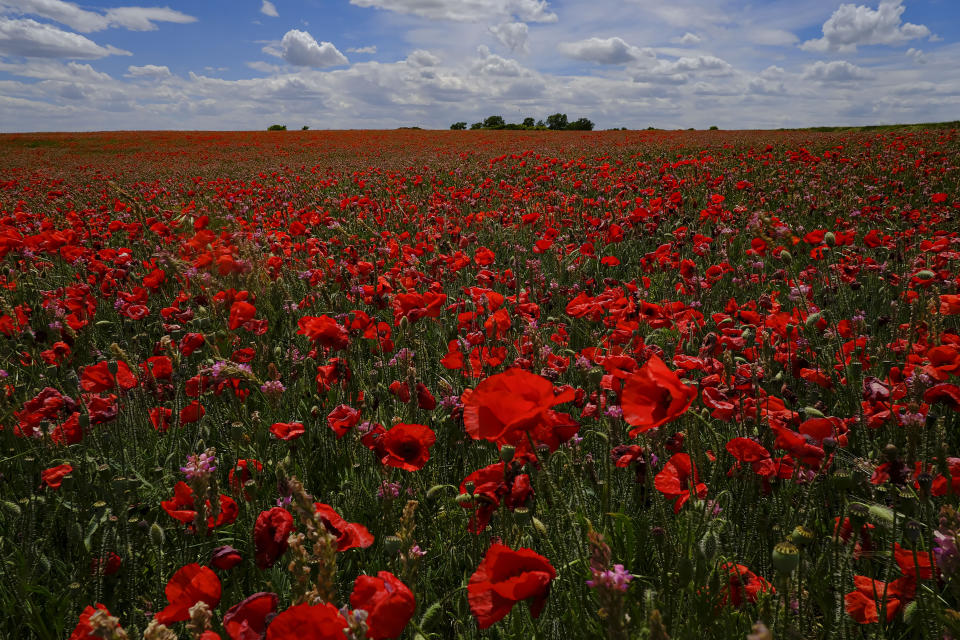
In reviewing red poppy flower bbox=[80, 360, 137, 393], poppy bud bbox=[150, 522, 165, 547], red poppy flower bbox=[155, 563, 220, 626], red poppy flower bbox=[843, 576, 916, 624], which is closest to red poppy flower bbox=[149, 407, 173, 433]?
red poppy flower bbox=[80, 360, 137, 393]

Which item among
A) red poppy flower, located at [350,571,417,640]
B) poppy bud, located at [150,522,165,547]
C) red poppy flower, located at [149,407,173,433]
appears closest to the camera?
red poppy flower, located at [350,571,417,640]

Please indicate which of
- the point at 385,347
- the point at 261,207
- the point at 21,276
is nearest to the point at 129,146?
the point at 261,207

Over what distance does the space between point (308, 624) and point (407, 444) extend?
844 mm

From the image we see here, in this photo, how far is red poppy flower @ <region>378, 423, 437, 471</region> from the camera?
5.41 feet

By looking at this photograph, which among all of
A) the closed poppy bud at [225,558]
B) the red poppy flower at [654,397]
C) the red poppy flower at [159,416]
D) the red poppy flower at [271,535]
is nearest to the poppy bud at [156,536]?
the closed poppy bud at [225,558]

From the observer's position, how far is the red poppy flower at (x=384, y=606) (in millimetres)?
971

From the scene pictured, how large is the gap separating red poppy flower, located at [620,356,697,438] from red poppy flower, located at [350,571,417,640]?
0.52 m

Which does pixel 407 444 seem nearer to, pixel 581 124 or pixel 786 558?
pixel 786 558

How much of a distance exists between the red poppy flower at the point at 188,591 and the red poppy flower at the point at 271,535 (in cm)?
15

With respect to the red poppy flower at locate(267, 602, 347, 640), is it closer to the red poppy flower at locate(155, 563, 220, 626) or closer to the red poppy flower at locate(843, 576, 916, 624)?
the red poppy flower at locate(155, 563, 220, 626)

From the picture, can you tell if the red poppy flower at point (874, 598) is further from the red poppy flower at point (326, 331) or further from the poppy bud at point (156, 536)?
the red poppy flower at point (326, 331)

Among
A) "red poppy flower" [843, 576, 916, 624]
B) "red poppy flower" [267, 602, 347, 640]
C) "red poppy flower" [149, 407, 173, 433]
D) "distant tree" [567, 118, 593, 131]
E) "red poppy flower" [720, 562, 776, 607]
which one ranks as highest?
"distant tree" [567, 118, 593, 131]

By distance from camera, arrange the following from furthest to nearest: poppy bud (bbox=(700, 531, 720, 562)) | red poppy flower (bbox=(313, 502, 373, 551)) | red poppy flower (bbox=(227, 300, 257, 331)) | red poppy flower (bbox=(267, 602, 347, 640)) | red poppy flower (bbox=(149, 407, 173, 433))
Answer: red poppy flower (bbox=(227, 300, 257, 331)) < red poppy flower (bbox=(149, 407, 173, 433)) < poppy bud (bbox=(700, 531, 720, 562)) < red poppy flower (bbox=(313, 502, 373, 551)) < red poppy flower (bbox=(267, 602, 347, 640))

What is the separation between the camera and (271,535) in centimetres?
133
